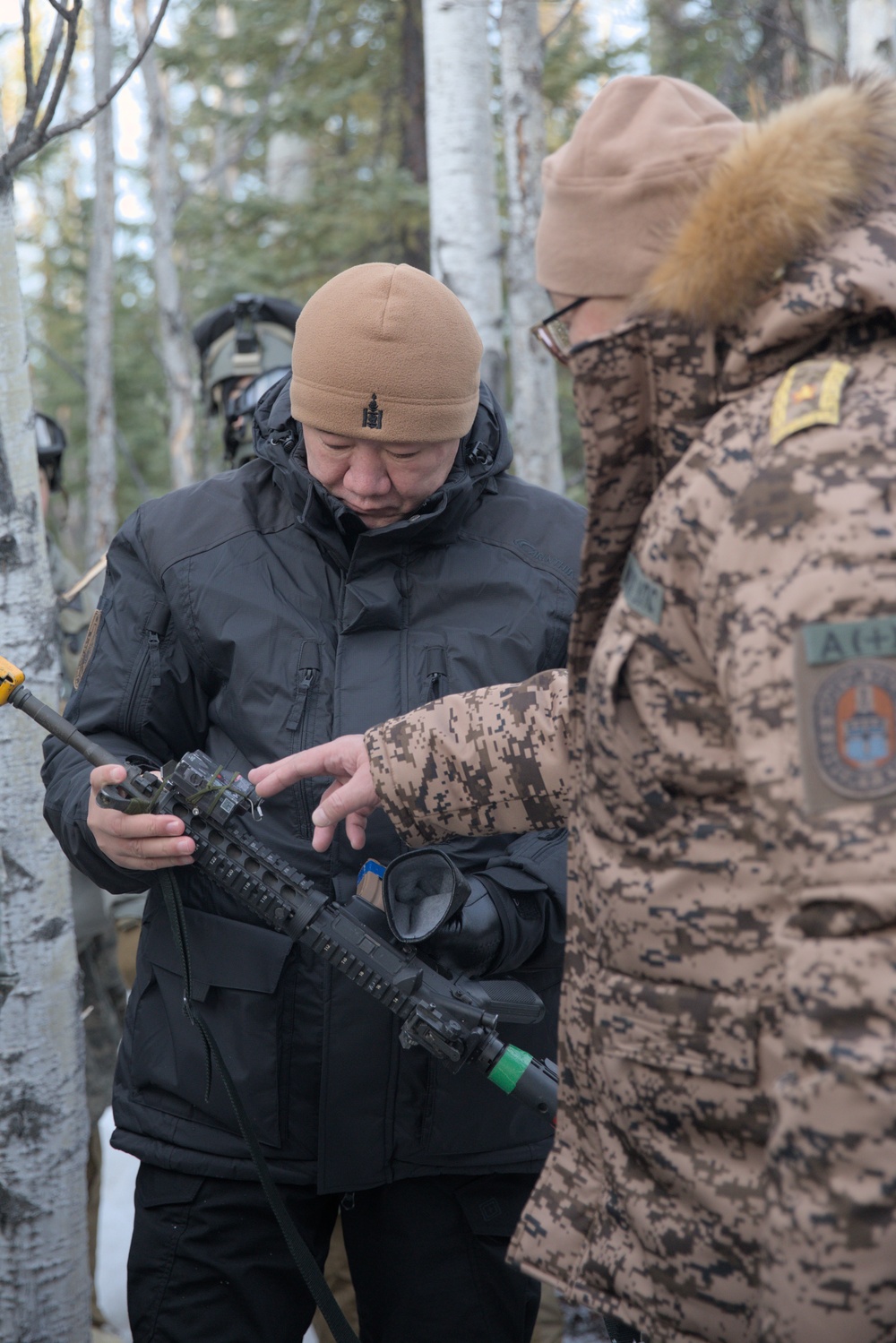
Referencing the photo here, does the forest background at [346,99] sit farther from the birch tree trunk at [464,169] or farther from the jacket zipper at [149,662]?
the jacket zipper at [149,662]

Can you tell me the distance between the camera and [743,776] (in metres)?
1.42

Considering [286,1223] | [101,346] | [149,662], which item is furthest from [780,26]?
[286,1223]

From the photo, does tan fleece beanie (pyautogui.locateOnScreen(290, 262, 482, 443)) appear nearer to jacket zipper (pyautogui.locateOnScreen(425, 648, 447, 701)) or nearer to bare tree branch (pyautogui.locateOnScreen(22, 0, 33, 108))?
jacket zipper (pyautogui.locateOnScreen(425, 648, 447, 701))

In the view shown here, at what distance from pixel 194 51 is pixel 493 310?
7977mm

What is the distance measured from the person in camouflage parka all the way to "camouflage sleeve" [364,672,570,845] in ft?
0.94

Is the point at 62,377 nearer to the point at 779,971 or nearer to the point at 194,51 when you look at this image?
the point at 194,51

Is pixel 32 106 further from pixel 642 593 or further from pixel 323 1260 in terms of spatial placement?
pixel 323 1260

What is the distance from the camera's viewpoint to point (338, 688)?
7.79 ft

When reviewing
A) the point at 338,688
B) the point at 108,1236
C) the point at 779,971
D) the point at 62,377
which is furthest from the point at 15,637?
the point at 62,377

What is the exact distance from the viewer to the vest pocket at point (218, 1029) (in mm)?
2340

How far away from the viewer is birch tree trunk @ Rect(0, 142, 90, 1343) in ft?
9.43

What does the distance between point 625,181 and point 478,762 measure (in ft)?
3.04

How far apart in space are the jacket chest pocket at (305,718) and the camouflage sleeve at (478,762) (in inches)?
10.1

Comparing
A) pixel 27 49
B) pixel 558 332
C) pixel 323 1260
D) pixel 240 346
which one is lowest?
pixel 323 1260
